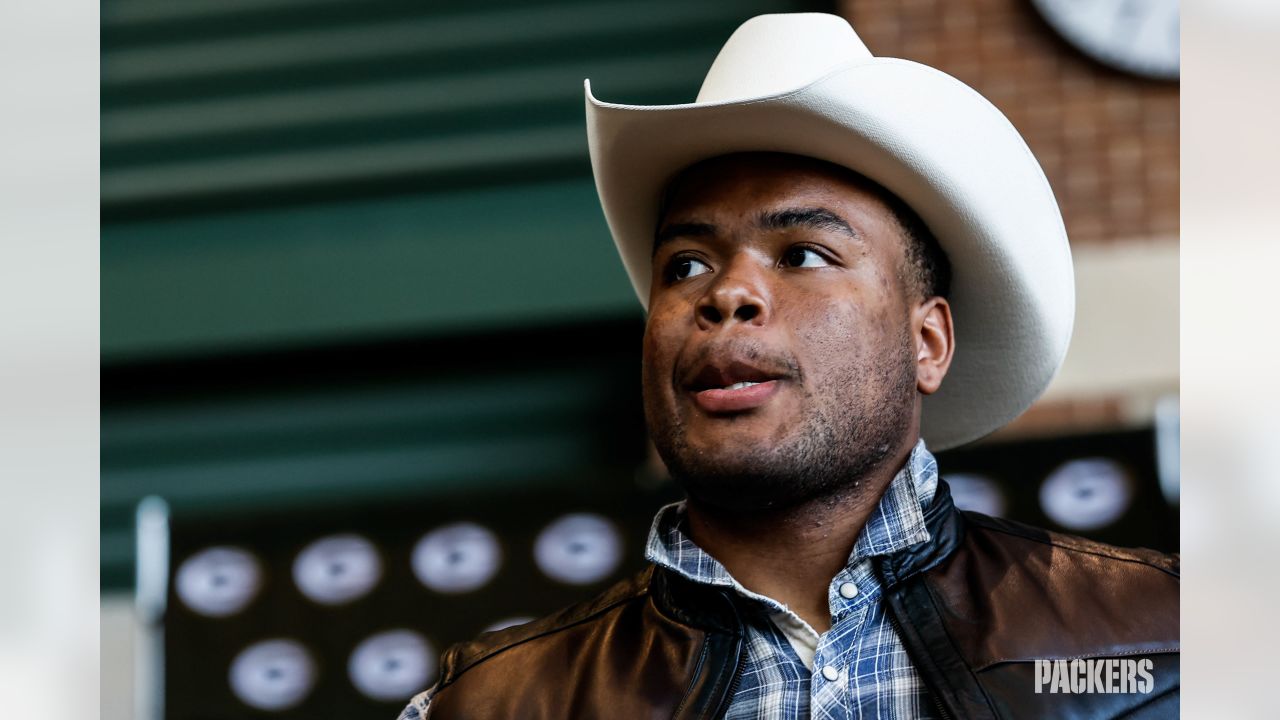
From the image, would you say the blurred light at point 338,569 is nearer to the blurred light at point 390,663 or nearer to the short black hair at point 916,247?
the blurred light at point 390,663

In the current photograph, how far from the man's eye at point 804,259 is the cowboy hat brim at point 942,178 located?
12 cm

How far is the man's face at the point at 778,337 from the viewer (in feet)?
5.15

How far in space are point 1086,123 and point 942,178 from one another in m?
2.11

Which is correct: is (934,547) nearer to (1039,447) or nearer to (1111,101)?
(1039,447)

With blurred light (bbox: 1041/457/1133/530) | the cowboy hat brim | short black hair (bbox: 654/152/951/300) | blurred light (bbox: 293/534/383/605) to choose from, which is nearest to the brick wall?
blurred light (bbox: 1041/457/1133/530)

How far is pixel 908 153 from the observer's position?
1.65m

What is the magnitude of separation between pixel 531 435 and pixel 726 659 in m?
1.88

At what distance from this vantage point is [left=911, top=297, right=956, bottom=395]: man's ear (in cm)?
172

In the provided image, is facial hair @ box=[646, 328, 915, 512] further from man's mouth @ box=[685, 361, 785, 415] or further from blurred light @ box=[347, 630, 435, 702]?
blurred light @ box=[347, 630, 435, 702]

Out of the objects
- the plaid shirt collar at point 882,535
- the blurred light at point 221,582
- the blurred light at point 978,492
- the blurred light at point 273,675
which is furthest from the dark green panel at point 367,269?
the plaid shirt collar at point 882,535

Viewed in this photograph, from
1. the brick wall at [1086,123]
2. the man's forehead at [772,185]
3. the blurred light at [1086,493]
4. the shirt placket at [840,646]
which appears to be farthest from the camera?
the brick wall at [1086,123]

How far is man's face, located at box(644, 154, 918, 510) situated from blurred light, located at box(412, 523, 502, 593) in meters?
1.10

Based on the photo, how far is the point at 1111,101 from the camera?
3611 mm

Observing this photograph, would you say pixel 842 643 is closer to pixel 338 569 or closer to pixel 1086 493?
pixel 1086 493
